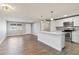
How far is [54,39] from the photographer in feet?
14.7

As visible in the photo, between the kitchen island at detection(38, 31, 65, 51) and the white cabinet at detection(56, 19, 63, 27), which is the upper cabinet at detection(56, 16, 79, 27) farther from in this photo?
the kitchen island at detection(38, 31, 65, 51)

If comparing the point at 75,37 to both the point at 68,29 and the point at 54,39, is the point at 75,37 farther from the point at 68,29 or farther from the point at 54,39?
the point at 54,39

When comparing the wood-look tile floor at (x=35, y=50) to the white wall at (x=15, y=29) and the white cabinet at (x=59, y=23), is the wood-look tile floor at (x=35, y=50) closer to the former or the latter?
the white cabinet at (x=59, y=23)

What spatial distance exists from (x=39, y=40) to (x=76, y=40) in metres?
2.13

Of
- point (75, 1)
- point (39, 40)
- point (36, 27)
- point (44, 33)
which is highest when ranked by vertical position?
point (75, 1)

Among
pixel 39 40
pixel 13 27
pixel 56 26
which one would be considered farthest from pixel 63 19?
pixel 13 27

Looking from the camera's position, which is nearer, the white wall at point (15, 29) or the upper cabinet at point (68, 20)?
the upper cabinet at point (68, 20)

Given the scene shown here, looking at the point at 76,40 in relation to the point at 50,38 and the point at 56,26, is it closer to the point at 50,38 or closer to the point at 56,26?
the point at 50,38

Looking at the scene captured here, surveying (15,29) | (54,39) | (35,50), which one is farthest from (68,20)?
(15,29)

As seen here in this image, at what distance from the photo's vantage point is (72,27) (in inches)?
239

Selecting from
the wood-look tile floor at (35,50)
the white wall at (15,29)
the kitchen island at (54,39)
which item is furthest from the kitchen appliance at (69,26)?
the white wall at (15,29)

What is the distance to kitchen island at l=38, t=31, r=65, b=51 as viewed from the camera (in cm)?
411

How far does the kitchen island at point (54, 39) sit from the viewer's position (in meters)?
4.11

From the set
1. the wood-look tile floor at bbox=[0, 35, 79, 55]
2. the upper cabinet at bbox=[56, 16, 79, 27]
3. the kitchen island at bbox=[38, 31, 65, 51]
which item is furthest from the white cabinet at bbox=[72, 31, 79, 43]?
the kitchen island at bbox=[38, 31, 65, 51]
